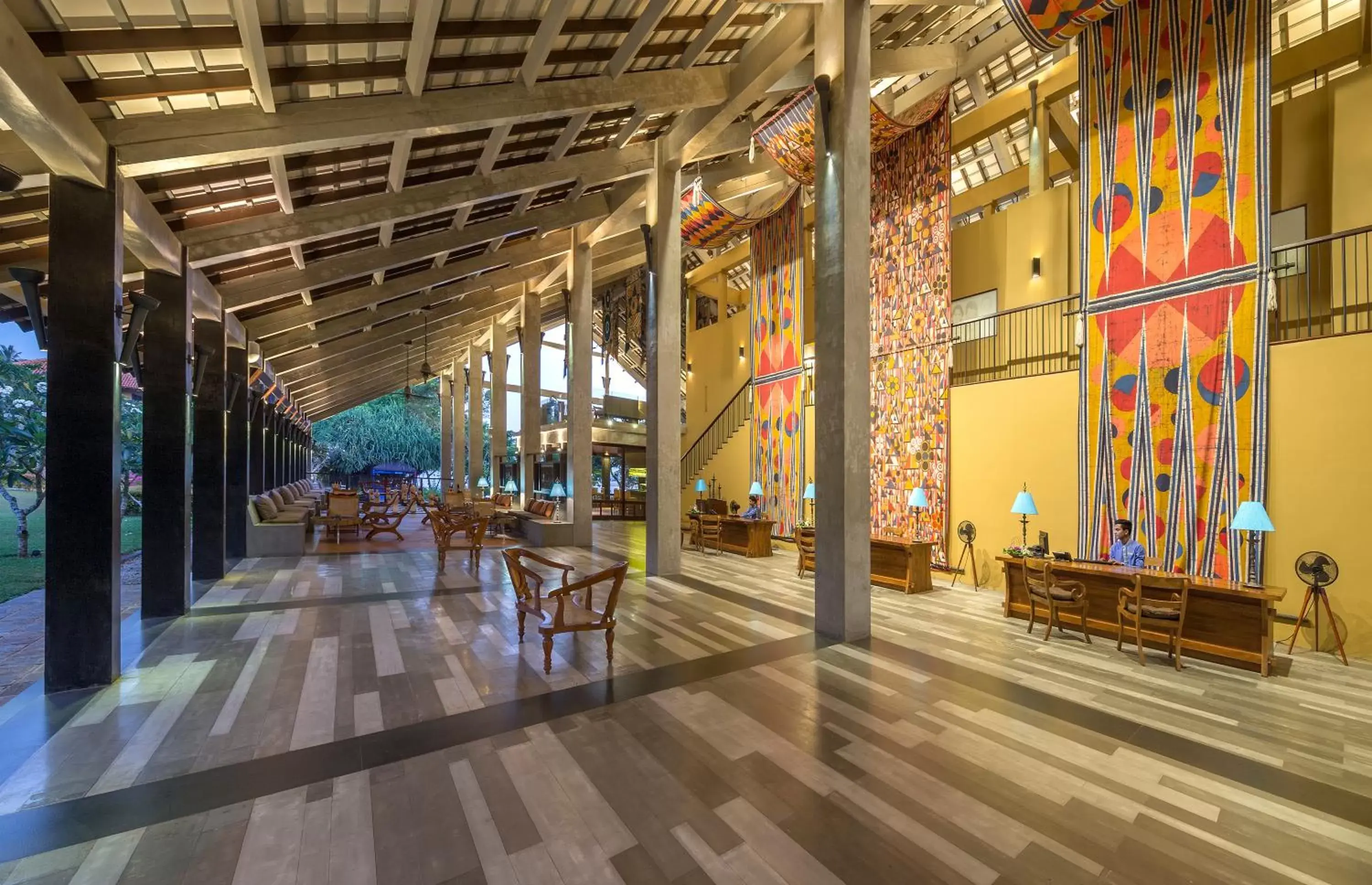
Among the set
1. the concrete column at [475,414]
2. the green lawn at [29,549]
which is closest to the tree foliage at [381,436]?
the concrete column at [475,414]

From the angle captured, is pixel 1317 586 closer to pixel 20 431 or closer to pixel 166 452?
pixel 166 452

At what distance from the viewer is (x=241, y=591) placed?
6.65 meters

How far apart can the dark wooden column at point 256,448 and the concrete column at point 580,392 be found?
571 cm

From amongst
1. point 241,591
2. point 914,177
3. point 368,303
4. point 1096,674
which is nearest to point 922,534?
point 1096,674

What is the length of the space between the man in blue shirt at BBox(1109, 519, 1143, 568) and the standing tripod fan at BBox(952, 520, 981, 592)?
219 cm

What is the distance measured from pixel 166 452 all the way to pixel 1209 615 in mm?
9437

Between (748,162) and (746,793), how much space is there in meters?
9.71

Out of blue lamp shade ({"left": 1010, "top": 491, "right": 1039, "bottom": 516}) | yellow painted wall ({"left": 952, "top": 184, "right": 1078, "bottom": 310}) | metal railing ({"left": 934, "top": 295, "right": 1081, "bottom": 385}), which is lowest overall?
blue lamp shade ({"left": 1010, "top": 491, "right": 1039, "bottom": 516})

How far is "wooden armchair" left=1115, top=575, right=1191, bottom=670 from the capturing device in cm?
445

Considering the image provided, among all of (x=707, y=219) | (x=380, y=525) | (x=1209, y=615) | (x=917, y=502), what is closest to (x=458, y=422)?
(x=380, y=525)

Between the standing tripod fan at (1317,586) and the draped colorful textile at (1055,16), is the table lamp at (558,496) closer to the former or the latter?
the draped colorful textile at (1055,16)

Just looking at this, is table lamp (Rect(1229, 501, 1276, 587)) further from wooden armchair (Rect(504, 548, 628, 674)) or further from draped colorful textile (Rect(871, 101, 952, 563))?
wooden armchair (Rect(504, 548, 628, 674))

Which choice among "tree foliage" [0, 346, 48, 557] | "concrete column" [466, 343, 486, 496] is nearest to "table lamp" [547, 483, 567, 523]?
"concrete column" [466, 343, 486, 496]

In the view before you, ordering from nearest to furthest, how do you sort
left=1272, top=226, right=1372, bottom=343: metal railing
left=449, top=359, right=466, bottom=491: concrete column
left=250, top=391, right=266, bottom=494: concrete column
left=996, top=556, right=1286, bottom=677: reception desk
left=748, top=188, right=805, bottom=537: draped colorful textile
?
left=996, top=556, right=1286, bottom=677: reception desk < left=1272, top=226, right=1372, bottom=343: metal railing < left=250, top=391, right=266, bottom=494: concrete column < left=748, top=188, right=805, bottom=537: draped colorful textile < left=449, top=359, right=466, bottom=491: concrete column
